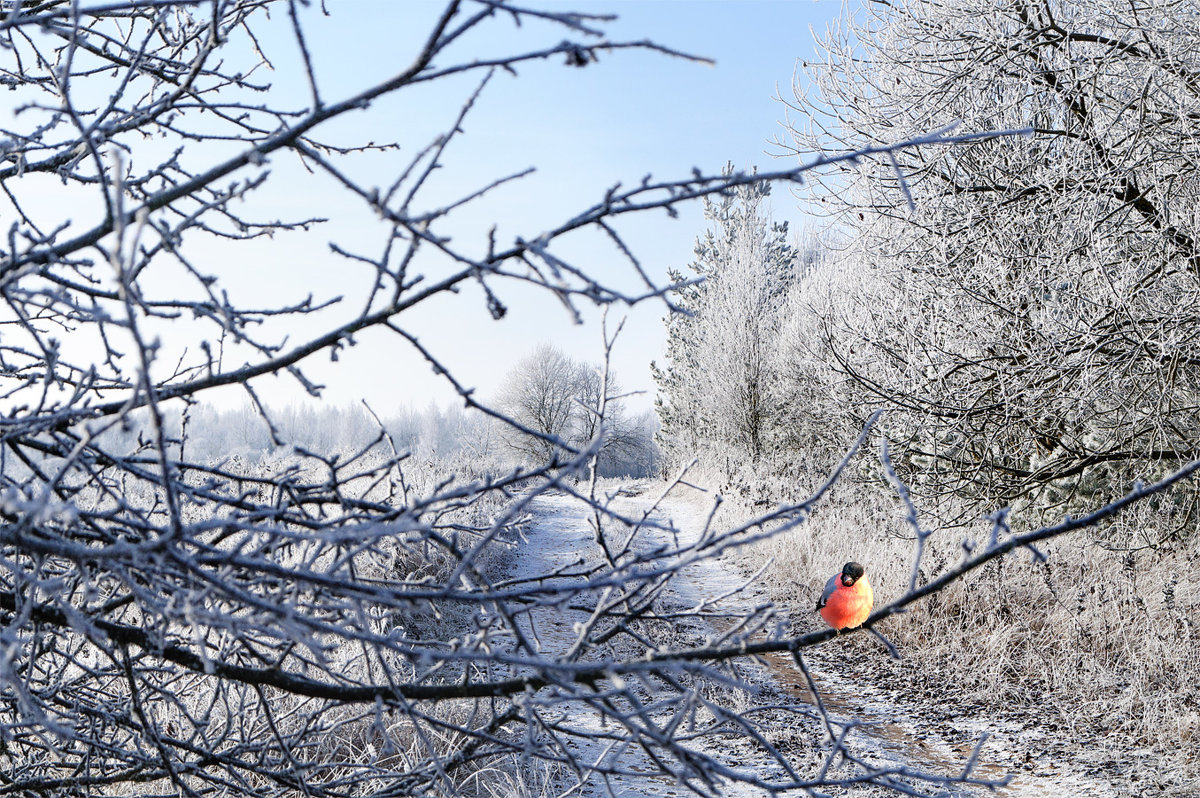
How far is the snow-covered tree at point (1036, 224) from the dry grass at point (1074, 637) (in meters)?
0.83

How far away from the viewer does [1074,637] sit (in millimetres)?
5531

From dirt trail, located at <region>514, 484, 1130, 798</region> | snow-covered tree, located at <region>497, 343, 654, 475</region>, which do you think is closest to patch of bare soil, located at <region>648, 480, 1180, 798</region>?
dirt trail, located at <region>514, 484, 1130, 798</region>

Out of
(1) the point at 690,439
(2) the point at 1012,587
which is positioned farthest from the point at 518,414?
(2) the point at 1012,587

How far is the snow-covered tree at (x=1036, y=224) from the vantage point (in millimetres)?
4777

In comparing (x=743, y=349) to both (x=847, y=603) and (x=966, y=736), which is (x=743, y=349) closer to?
(x=966, y=736)

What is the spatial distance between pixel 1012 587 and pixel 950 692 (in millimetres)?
1509

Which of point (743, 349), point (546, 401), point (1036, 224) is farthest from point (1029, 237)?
point (546, 401)

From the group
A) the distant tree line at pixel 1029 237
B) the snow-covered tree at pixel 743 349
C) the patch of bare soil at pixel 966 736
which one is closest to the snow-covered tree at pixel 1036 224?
the distant tree line at pixel 1029 237

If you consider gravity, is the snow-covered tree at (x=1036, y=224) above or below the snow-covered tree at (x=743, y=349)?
below

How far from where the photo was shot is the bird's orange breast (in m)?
1.96

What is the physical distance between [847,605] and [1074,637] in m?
4.60

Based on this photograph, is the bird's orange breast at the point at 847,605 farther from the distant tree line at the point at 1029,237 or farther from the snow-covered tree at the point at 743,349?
the snow-covered tree at the point at 743,349

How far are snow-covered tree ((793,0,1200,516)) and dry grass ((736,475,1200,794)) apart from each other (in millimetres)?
825

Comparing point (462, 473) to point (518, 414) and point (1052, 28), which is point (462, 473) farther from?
point (1052, 28)
